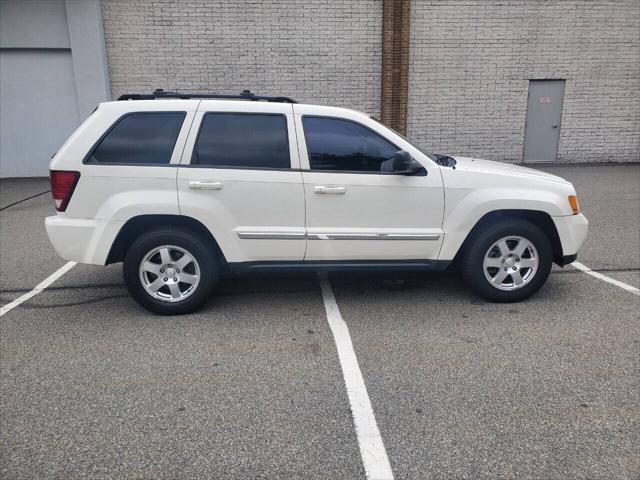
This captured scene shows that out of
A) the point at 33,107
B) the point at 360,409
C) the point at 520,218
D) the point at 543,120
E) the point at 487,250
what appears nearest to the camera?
the point at 360,409

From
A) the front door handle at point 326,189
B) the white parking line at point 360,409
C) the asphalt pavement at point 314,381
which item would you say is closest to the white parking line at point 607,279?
the asphalt pavement at point 314,381

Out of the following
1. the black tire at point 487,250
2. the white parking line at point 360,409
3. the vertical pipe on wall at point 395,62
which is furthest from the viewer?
the vertical pipe on wall at point 395,62

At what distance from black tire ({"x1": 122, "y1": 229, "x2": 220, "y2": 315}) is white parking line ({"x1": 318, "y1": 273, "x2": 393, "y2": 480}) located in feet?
3.69

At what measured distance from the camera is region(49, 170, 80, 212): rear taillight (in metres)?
4.22

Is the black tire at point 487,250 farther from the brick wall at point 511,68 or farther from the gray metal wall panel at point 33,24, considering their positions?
the gray metal wall panel at point 33,24

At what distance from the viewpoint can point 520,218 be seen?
468 cm

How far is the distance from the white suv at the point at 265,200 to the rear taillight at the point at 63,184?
0.01 meters

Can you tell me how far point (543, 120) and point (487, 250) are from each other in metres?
10.6

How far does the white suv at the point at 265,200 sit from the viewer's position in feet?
14.0

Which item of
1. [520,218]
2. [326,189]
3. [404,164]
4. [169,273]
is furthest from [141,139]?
[520,218]

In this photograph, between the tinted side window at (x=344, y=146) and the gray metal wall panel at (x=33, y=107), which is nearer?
the tinted side window at (x=344, y=146)

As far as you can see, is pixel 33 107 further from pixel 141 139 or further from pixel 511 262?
pixel 511 262

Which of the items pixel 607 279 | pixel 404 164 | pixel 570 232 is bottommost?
pixel 607 279

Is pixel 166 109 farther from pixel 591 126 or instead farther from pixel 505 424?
pixel 591 126
